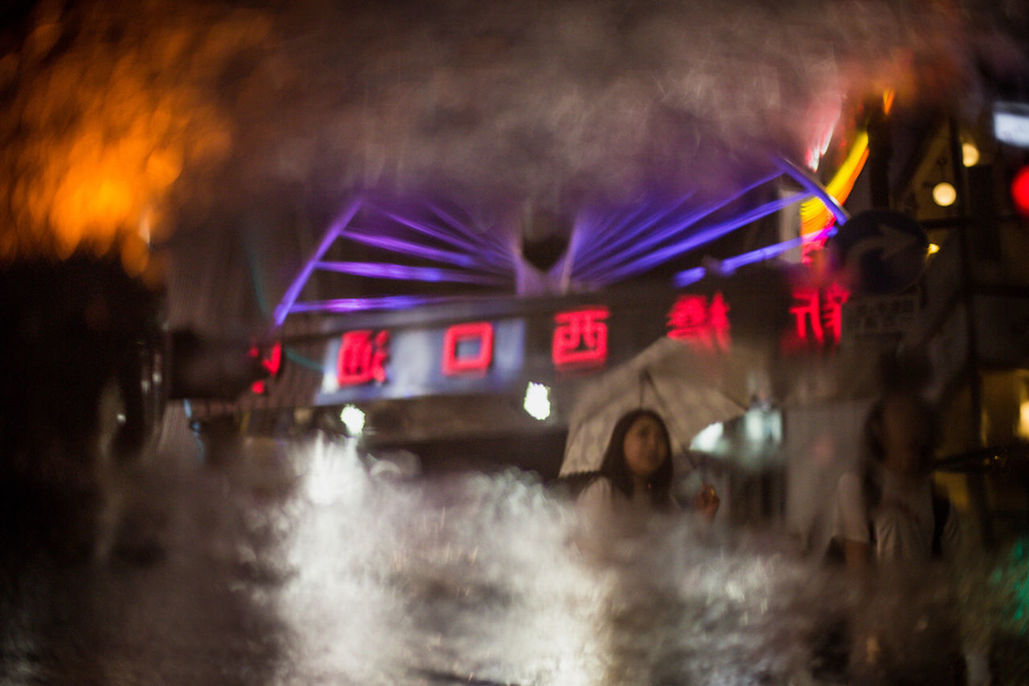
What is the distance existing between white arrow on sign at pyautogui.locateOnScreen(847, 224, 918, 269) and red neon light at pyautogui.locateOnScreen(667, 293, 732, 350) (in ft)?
0.26

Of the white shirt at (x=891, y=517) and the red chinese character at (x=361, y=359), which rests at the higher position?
the red chinese character at (x=361, y=359)

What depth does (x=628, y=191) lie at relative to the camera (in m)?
0.54

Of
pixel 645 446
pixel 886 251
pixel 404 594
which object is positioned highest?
pixel 886 251

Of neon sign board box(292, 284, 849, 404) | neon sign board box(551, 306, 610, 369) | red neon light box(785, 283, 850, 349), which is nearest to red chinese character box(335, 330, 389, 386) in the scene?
neon sign board box(292, 284, 849, 404)

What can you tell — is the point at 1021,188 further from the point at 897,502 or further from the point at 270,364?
the point at 270,364

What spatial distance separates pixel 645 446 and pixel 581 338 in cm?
7

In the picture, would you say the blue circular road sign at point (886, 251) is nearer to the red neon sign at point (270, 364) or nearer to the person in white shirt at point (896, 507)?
the person in white shirt at point (896, 507)

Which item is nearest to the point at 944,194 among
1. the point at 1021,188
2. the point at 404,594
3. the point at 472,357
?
the point at 1021,188

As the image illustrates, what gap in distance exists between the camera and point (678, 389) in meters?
0.46

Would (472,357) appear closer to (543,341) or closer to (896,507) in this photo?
(543,341)

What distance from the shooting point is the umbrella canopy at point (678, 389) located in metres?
0.46

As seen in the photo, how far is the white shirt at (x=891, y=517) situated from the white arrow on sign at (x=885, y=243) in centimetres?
12

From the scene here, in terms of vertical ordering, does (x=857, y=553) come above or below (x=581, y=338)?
below

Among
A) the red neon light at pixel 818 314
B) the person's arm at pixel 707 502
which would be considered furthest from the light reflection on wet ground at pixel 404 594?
the red neon light at pixel 818 314
